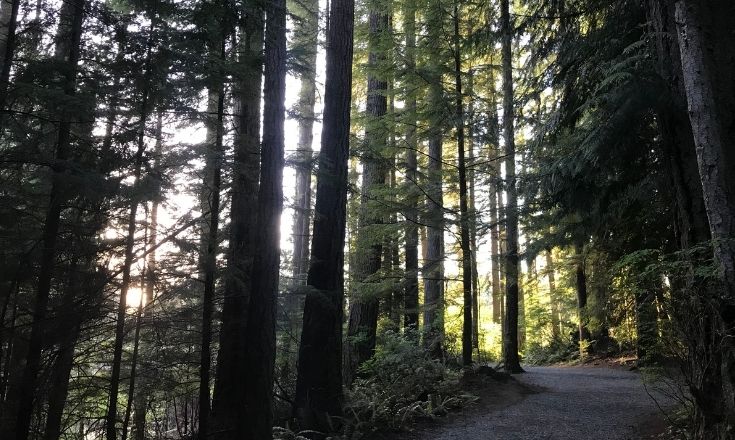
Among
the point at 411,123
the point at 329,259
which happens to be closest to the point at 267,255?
the point at 329,259

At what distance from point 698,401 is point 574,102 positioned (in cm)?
515

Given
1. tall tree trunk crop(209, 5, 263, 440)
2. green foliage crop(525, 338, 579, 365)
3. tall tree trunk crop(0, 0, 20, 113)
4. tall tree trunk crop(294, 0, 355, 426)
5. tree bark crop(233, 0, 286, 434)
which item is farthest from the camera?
green foliage crop(525, 338, 579, 365)

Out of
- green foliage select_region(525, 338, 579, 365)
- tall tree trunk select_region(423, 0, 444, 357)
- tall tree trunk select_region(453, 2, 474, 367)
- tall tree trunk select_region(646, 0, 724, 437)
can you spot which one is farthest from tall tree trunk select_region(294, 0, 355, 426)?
green foliage select_region(525, 338, 579, 365)

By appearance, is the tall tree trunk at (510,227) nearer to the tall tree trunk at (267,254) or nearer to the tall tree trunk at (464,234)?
the tall tree trunk at (464,234)

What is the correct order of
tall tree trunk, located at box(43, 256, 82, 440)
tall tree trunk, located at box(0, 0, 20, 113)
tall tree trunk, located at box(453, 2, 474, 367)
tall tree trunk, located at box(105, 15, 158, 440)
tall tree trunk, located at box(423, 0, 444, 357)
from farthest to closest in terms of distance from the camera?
tall tree trunk, located at box(423, 0, 444, 357) < tall tree trunk, located at box(453, 2, 474, 367) < tall tree trunk, located at box(105, 15, 158, 440) < tall tree trunk, located at box(43, 256, 82, 440) < tall tree trunk, located at box(0, 0, 20, 113)

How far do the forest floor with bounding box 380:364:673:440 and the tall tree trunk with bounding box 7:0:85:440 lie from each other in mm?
4716

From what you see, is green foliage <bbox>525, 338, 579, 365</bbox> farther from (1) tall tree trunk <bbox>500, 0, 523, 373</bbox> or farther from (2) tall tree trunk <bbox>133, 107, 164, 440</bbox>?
(2) tall tree trunk <bbox>133, 107, 164, 440</bbox>

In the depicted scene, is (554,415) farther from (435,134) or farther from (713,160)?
(435,134)

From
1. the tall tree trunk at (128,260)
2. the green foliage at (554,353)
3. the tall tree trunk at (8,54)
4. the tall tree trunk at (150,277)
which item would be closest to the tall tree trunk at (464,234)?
the tall tree trunk at (150,277)

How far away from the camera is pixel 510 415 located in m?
7.51

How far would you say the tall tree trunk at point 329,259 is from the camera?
7117 millimetres

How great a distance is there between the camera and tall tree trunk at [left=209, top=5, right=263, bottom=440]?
6828 millimetres

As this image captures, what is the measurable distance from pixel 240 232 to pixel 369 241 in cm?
370

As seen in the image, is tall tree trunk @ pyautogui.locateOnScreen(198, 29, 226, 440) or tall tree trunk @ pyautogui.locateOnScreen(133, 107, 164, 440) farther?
tall tree trunk @ pyautogui.locateOnScreen(133, 107, 164, 440)
